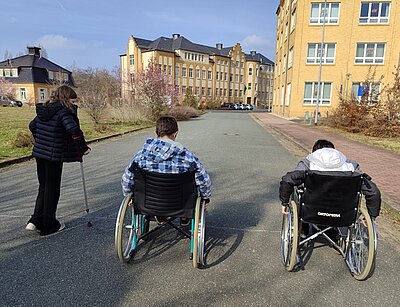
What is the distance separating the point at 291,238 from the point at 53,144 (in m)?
2.66

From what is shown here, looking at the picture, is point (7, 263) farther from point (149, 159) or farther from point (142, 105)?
point (142, 105)

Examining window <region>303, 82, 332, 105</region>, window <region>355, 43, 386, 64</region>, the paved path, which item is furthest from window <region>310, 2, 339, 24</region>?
the paved path

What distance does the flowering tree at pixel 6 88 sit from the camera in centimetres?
5711

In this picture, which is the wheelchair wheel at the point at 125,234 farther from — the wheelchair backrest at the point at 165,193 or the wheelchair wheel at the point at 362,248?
the wheelchair wheel at the point at 362,248

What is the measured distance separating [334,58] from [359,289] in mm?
30370

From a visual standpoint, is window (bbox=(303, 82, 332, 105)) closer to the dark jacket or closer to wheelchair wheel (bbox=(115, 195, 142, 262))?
the dark jacket

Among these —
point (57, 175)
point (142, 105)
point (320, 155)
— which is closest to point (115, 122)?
point (142, 105)

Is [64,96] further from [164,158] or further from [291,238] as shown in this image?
[291,238]

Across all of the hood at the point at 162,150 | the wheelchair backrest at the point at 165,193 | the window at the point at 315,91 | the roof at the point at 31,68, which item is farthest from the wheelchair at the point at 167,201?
the roof at the point at 31,68

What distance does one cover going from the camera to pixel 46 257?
3.08m

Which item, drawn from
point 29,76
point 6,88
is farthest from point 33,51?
point 6,88

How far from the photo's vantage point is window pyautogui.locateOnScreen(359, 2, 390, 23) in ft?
92.6

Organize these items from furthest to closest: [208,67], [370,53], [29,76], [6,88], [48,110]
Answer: [208,67], [29,76], [6,88], [370,53], [48,110]

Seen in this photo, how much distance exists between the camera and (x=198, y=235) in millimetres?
2850
